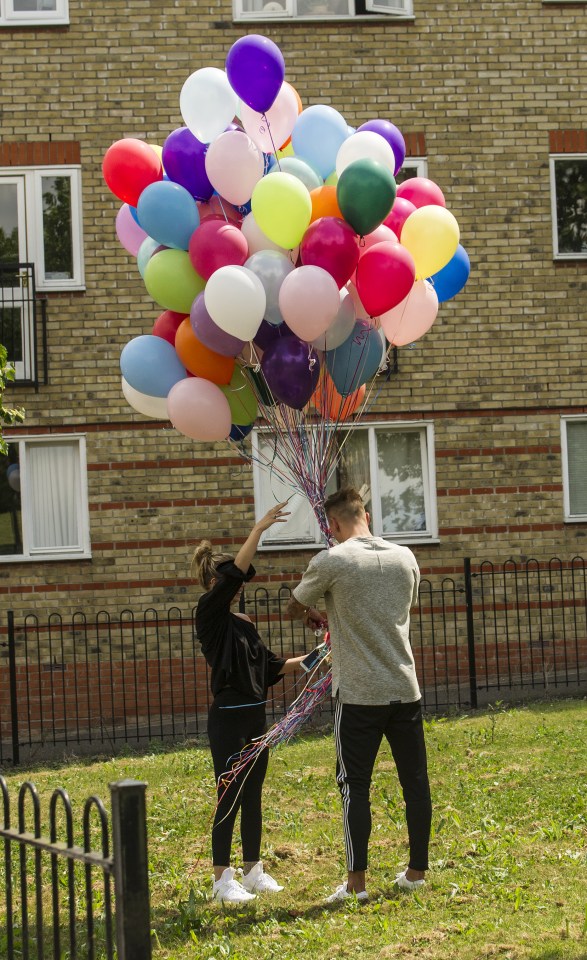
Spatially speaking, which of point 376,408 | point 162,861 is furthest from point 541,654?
point 162,861

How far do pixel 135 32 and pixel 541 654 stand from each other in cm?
833

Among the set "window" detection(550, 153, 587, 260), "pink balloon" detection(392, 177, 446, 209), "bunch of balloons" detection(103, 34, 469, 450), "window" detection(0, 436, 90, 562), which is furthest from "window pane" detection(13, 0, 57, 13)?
"pink balloon" detection(392, 177, 446, 209)

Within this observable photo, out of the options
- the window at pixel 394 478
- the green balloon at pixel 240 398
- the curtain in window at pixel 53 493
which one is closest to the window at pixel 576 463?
the window at pixel 394 478

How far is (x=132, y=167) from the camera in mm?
6285

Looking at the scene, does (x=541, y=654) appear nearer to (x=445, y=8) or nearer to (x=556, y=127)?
(x=556, y=127)

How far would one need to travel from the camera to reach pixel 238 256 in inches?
232

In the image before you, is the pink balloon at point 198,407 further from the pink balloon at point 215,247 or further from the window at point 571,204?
the window at point 571,204

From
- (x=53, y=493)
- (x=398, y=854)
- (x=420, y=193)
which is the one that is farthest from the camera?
(x=53, y=493)

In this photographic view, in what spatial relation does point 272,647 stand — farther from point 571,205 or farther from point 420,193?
point 420,193

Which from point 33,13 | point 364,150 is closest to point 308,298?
point 364,150

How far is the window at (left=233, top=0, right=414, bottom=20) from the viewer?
13273 millimetres

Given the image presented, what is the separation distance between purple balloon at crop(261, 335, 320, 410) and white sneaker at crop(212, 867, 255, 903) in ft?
7.83

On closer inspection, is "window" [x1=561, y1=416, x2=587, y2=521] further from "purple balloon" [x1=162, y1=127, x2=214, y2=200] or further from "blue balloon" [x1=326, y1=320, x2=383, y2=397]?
"purple balloon" [x1=162, y1=127, x2=214, y2=200]

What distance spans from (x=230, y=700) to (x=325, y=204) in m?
2.55
